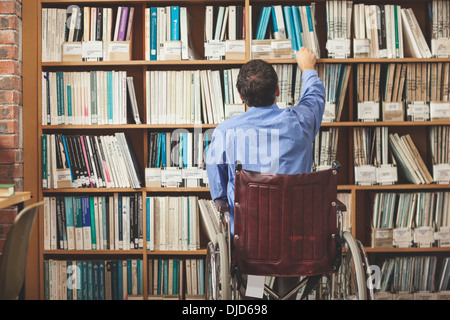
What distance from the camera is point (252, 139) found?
1727 mm

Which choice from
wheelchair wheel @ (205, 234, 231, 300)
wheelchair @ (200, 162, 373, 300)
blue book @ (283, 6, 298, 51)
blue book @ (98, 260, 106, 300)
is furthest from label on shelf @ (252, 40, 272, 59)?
blue book @ (98, 260, 106, 300)

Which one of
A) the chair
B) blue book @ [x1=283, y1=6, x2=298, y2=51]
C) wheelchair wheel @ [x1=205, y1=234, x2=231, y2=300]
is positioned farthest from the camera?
blue book @ [x1=283, y1=6, x2=298, y2=51]

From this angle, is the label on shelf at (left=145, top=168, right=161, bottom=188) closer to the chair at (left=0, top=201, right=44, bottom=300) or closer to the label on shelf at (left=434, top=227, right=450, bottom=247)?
the chair at (left=0, top=201, right=44, bottom=300)

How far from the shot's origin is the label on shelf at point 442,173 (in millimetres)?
2480

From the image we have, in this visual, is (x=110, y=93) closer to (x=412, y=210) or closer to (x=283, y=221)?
(x=283, y=221)

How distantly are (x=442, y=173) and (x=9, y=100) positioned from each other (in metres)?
2.45

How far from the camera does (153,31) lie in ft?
8.07

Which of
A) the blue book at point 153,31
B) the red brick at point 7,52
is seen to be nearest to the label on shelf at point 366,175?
the blue book at point 153,31

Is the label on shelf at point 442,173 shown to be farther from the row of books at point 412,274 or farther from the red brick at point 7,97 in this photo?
the red brick at point 7,97

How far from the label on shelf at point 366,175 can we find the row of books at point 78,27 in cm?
152

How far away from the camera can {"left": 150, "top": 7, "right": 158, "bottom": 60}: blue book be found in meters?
2.46

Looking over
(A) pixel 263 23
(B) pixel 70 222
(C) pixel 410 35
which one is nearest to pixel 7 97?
(B) pixel 70 222

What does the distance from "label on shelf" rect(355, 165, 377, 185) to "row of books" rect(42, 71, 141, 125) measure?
136cm
